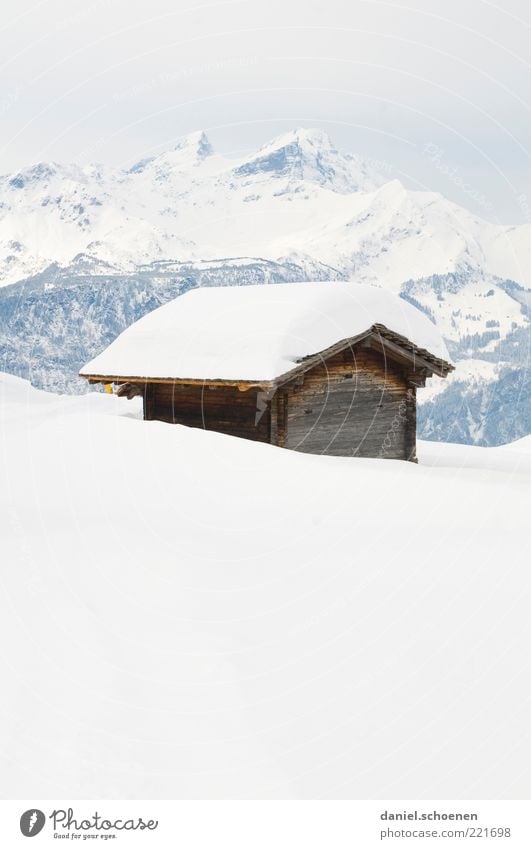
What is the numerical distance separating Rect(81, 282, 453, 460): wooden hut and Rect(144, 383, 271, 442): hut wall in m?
0.02

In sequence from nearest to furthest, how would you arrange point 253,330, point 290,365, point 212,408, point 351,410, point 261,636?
point 261,636 → point 290,365 → point 253,330 → point 212,408 → point 351,410

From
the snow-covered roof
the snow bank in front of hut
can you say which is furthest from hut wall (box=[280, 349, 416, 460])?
the snow bank in front of hut

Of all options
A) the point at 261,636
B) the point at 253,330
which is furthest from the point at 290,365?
the point at 261,636

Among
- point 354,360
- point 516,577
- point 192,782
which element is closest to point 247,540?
point 516,577

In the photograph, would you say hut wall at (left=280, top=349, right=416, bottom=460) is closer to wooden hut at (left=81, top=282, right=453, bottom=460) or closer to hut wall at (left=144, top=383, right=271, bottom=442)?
wooden hut at (left=81, top=282, right=453, bottom=460)

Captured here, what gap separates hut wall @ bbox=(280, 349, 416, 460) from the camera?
53.2 feet

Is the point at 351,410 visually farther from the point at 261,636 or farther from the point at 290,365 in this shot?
the point at 261,636

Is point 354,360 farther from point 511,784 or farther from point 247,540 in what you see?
point 511,784

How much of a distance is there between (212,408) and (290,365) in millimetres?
2661

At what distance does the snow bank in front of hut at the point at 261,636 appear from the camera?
5809 mm

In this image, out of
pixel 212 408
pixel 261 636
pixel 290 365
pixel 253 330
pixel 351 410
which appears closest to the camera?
pixel 261 636

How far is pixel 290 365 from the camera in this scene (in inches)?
589

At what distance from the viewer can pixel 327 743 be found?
6023 millimetres

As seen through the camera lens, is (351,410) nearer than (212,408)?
No
